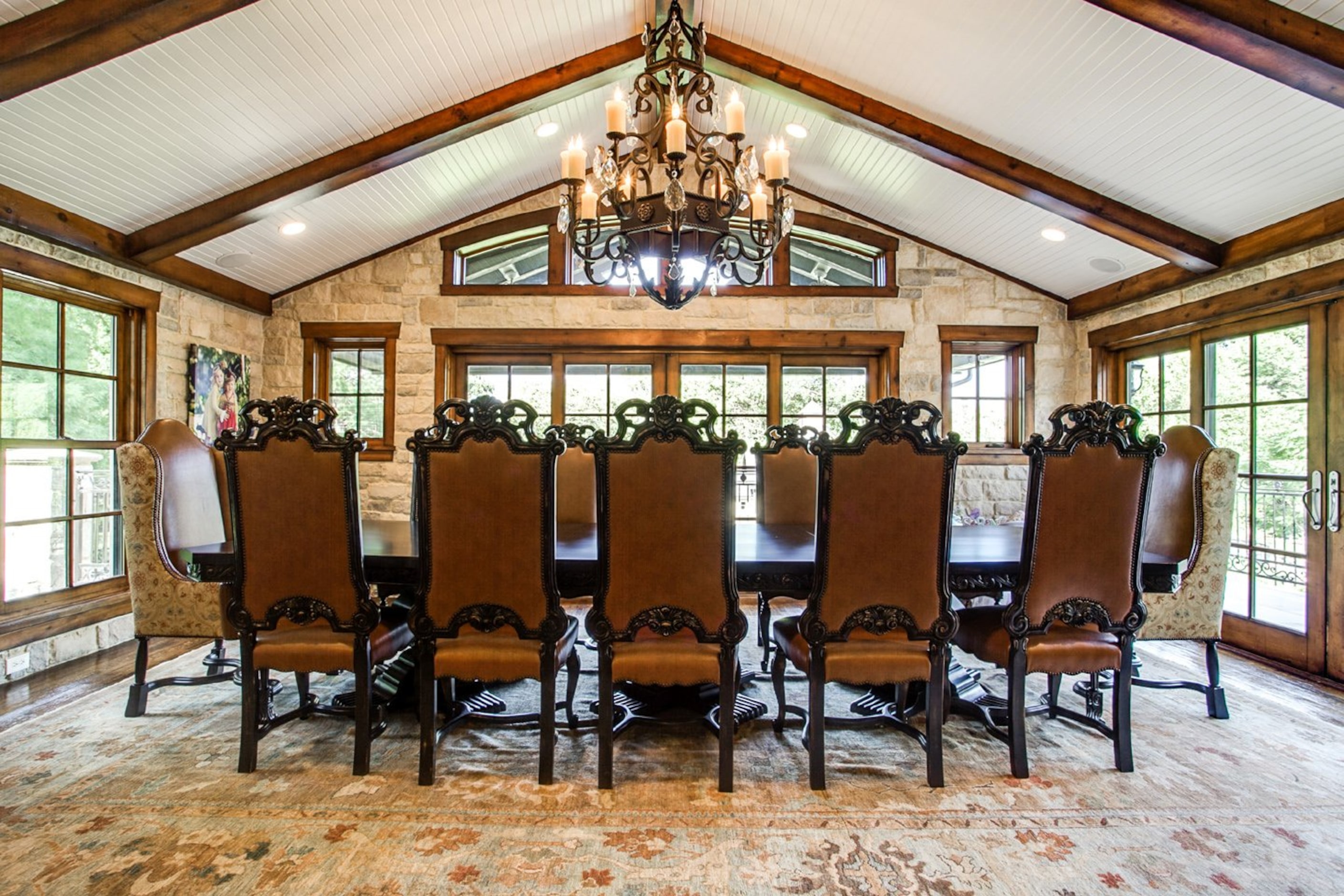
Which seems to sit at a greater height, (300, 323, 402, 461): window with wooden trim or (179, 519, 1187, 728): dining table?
(300, 323, 402, 461): window with wooden trim

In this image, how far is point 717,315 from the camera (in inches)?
187

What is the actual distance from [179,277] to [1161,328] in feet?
19.3

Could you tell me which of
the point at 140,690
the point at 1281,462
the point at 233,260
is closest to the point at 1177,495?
the point at 1281,462

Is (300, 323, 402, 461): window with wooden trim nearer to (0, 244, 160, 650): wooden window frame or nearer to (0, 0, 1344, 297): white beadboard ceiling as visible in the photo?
(0, 0, 1344, 297): white beadboard ceiling

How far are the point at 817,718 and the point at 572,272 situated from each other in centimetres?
373

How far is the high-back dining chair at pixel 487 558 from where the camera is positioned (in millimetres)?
1918

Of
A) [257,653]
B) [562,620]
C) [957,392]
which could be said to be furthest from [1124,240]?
[257,653]

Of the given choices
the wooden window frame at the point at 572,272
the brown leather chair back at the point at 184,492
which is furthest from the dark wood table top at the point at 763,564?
the wooden window frame at the point at 572,272

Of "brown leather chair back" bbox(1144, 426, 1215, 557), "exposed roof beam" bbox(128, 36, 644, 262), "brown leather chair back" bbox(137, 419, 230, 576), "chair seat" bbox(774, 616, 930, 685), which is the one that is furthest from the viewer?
"exposed roof beam" bbox(128, 36, 644, 262)

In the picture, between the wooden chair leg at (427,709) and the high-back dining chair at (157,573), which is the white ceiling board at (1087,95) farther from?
the high-back dining chair at (157,573)

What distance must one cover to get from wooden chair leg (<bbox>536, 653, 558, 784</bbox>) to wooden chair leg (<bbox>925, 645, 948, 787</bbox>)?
1158 millimetres

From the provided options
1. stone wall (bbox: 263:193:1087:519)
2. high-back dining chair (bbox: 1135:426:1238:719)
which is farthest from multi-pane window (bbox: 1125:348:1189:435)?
high-back dining chair (bbox: 1135:426:1238:719)

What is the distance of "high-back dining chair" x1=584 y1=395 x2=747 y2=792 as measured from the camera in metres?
1.89

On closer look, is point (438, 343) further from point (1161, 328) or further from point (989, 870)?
point (1161, 328)
